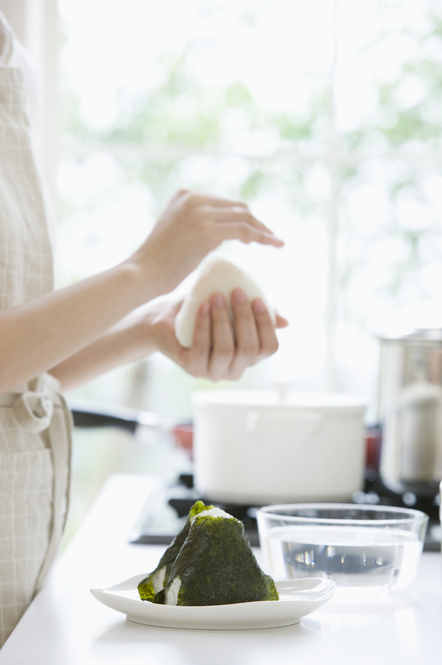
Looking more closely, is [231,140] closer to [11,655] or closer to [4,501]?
[4,501]

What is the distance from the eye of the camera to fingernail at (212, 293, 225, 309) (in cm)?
78

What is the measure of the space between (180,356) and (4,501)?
0.25 metres

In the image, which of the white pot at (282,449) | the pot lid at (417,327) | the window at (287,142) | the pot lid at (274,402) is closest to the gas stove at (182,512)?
the white pot at (282,449)

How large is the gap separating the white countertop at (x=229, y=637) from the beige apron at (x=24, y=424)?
0.04 meters

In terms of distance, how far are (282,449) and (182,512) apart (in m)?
0.18

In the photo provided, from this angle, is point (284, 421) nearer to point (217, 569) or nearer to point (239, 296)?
point (239, 296)

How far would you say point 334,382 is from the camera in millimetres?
1905

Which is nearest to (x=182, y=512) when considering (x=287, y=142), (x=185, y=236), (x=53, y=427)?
(x=53, y=427)

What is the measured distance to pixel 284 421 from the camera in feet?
3.34

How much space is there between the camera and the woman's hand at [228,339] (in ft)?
2.57

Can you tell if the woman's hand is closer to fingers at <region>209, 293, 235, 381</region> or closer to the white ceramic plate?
fingers at <region>209, 293, 235, 381</region>

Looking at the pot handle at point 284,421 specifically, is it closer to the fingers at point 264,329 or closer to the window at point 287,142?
the fingers at point 264,329

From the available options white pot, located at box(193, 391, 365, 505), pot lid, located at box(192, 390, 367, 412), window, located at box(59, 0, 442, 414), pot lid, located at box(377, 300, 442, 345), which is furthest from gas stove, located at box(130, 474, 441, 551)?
window, located at box(59, 0, 442, 414)

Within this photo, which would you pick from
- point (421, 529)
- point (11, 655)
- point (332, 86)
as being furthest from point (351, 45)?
point (11, 655)
